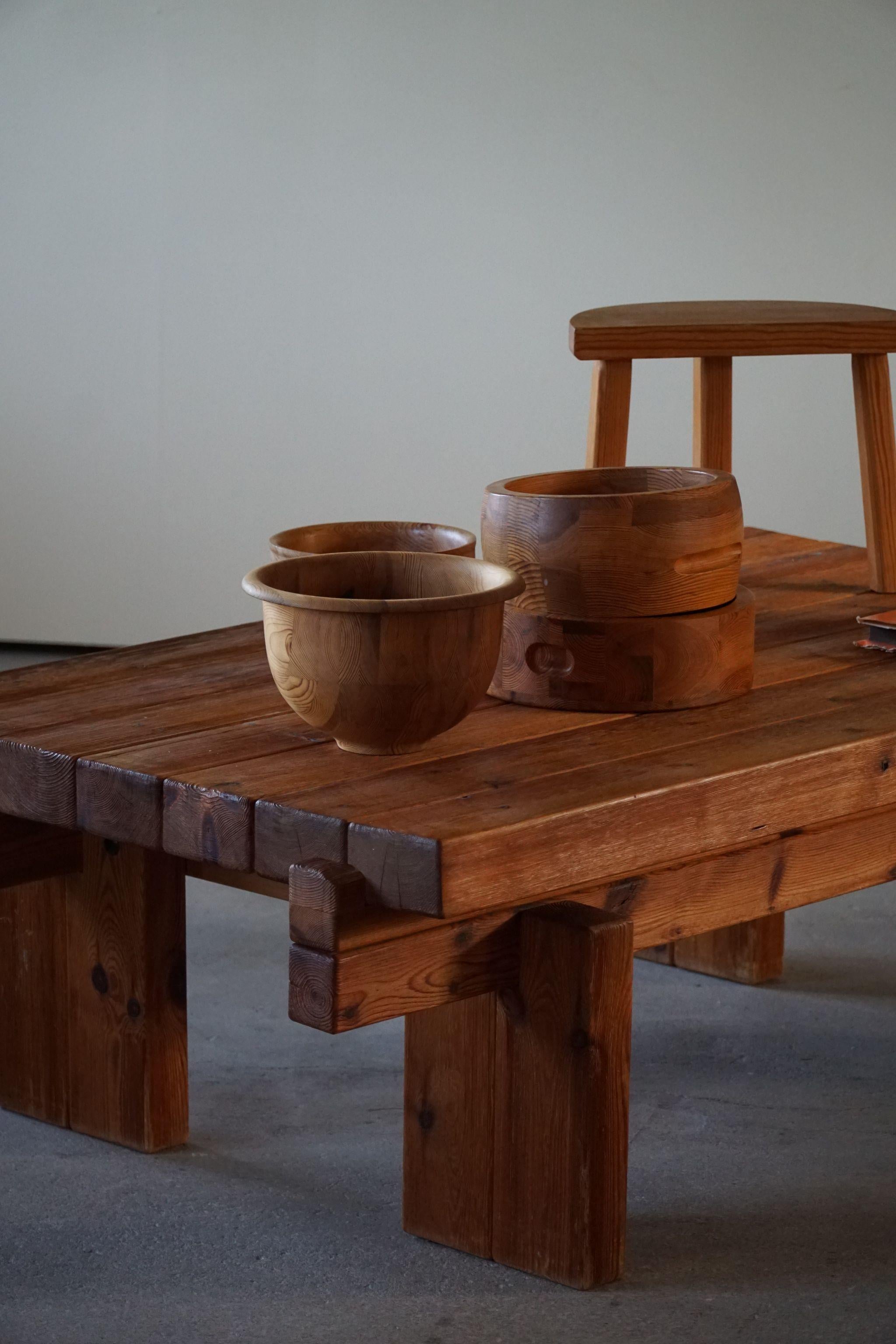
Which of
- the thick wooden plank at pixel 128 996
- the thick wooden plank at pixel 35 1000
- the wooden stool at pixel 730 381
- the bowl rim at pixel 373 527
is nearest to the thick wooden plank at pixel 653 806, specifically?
the bowl rim at pixel 373 527

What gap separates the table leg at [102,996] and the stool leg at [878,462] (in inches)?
38.7

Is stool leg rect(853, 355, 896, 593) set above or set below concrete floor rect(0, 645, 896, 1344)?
above

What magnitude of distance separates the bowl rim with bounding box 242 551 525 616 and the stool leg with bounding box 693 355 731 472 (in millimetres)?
819

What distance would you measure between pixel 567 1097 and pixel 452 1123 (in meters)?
0.14

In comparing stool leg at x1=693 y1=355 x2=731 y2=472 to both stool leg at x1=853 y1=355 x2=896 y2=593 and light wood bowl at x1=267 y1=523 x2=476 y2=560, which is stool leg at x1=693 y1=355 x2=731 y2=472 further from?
light wood bowl at x1=267 y1=523 x2=476 y2=560

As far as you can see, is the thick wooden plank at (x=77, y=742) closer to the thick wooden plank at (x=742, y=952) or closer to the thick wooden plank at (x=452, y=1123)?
the thick wooden plank at (x=452, y=1123)

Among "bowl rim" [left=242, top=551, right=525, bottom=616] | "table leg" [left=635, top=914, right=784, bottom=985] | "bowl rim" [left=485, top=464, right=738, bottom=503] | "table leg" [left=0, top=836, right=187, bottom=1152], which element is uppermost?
"bowl rim" [left=485, top=464, right=738, bottom=503]

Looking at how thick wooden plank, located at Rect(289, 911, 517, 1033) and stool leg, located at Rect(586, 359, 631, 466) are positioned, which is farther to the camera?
stool leg, located at Rect(586, 359, 631, 466)

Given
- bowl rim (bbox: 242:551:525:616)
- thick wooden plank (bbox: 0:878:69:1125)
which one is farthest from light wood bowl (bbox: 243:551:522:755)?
thick wooden plank (bbox: 0:878:69:1125)

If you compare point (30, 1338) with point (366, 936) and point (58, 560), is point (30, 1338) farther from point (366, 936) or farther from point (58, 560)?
point (58, 560)

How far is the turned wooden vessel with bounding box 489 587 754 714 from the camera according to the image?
168 cm

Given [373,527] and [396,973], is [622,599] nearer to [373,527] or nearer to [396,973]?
[373,527]

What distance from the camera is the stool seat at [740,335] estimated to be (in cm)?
226

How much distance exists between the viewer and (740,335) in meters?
2.28
